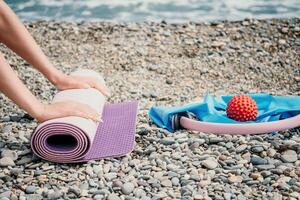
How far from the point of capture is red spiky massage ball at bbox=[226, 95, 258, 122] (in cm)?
300

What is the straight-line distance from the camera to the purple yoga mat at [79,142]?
262 centimetres

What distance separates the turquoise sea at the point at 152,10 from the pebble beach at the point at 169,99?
341 mm

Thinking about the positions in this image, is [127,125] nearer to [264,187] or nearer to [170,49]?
[264,187]

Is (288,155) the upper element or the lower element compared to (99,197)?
upper

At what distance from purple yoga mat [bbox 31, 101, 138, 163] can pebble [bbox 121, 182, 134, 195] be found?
0.99ft

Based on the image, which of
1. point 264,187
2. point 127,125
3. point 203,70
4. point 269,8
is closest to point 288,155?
point 264,187

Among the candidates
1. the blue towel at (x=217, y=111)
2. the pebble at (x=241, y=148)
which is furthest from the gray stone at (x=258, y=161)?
the blue towel at (x=217, y=111)

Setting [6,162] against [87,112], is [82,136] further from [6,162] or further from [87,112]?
[6,162]

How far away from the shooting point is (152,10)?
657 centimetres

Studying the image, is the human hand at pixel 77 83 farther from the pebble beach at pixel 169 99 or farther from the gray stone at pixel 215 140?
the gray stone at pixel 215 140

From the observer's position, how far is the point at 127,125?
3.06 metres

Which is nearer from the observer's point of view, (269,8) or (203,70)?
(203,70)

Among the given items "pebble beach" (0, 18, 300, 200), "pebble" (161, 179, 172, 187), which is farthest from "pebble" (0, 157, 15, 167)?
"pebble" (161, 179, 172, 187)

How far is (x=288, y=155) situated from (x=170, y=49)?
2703mm
